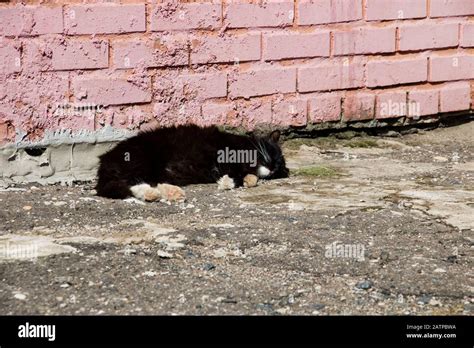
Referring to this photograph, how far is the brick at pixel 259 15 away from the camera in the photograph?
6723 millimetres

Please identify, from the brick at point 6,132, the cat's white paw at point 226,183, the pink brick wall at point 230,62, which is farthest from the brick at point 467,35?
the brick at point 6,132

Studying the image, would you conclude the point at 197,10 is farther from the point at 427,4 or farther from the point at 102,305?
the point at 102,305

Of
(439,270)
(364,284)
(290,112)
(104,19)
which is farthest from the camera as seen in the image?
(290,112)

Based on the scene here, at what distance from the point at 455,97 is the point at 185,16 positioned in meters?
2.46

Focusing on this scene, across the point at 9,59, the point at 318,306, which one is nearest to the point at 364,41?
the point at 9,59

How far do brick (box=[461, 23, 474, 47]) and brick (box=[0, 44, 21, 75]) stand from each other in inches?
142

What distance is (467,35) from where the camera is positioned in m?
7.59

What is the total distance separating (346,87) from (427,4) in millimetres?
965

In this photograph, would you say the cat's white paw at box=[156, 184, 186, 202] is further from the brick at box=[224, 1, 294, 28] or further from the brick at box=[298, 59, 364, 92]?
the brick at box=[298, 59, 364, 92]

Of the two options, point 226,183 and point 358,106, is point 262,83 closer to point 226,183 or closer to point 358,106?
point 358,106

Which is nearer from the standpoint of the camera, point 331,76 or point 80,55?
point 80,55

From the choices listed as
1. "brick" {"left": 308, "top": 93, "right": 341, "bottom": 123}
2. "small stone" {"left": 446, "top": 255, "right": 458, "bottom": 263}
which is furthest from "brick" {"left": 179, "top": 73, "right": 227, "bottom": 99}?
"small stone" {"left": 446, "top": 255, "right": 458, "bottom": 263}

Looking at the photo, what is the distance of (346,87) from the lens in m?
7.21

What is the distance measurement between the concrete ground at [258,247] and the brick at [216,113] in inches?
25.0
